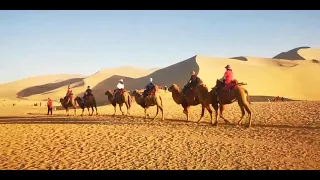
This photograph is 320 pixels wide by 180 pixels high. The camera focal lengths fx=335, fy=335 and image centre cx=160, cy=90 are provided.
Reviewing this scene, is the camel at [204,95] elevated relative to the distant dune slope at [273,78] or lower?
lower

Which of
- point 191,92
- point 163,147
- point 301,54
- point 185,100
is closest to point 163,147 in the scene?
point 163,147

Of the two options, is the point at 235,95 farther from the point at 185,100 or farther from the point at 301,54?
the point at 301,54

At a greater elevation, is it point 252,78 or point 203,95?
point 252,78

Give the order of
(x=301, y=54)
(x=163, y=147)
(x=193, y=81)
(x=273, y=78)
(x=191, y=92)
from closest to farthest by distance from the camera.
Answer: (x=163, y=147) < (x=193, y=81) < (x=191, y=92) < (x=273, y=78) < (x=301, y=54)

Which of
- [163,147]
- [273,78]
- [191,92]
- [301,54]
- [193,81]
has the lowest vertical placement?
[163,147]

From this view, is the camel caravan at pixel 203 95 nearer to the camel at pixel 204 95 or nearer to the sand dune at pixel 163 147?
the camel at pixel 204 95

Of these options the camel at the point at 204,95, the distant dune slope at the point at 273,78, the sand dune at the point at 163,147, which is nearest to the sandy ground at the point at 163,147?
the sand dune at the point at 163,147

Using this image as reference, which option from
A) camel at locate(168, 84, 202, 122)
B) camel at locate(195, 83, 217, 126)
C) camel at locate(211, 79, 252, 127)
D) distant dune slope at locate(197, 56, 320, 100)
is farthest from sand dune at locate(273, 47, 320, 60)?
camel at locate(211, 79, 252, 127)

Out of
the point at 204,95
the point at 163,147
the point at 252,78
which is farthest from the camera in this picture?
the point at 252,78
